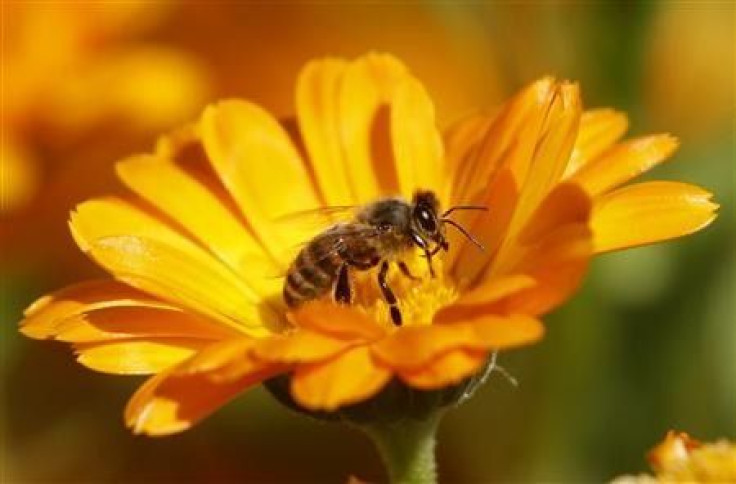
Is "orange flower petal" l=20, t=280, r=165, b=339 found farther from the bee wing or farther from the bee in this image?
the bee wing

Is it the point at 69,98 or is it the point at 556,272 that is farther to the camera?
the point at 69,98

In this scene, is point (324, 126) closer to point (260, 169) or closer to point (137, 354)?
point (260, 169)

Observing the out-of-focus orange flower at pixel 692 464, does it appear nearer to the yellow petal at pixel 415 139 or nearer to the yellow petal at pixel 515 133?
the yellow petal at pixel 515 133

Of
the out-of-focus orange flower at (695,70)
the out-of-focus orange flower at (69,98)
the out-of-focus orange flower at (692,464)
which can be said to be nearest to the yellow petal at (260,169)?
the out-of-focus orange flower at (69,98)

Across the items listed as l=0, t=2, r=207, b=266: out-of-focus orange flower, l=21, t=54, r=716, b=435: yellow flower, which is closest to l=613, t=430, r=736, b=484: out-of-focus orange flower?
l=21, t=54, r=716, b=435: yellow flower

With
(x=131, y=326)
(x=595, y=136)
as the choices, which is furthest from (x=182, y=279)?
(x=595, y=136)

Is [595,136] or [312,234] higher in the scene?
[595,136]

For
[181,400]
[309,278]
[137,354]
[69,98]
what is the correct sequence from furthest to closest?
[69,98] → [309,278] → [137,354] → [181,400]
